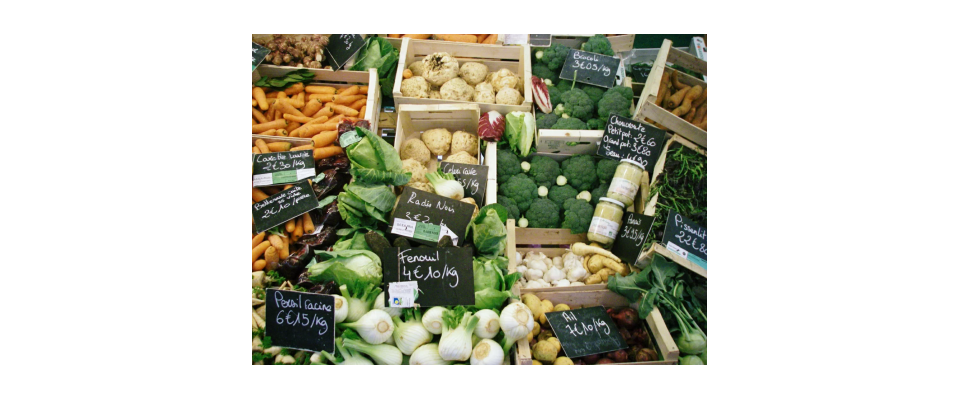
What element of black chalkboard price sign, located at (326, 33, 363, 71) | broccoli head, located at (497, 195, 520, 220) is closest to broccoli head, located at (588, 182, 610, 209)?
broccoli head, located at (497, 195, 520, 220)

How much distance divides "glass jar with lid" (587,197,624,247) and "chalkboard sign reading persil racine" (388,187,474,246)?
78 cm

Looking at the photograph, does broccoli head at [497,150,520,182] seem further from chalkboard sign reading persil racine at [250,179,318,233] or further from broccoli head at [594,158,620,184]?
chalkboard sign reading persil racine at [250,179,318,233]

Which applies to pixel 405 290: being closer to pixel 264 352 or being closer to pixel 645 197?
pixel 264 352

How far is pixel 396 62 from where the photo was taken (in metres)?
3.18

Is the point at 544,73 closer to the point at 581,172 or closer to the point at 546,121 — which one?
the point at 546,121

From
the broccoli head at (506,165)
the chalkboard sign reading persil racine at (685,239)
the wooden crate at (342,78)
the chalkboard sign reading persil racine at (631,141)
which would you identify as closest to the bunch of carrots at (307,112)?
the wooden crate at (342,78)

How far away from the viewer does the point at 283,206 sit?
2238mm

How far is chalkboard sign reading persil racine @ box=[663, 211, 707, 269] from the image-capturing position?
2.16 metres

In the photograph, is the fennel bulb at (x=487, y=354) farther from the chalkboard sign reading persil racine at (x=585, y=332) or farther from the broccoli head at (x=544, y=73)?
the broccoli head at (x=544, y=73)

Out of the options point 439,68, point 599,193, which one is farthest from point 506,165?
point 439,68

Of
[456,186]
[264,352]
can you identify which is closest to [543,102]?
[456,186]

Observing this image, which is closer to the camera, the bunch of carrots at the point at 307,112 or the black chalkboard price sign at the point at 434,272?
the black chalkboard price sign at the point at 434,272

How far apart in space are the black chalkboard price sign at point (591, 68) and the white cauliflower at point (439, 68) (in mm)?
727

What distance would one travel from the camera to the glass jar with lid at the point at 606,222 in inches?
96.5
